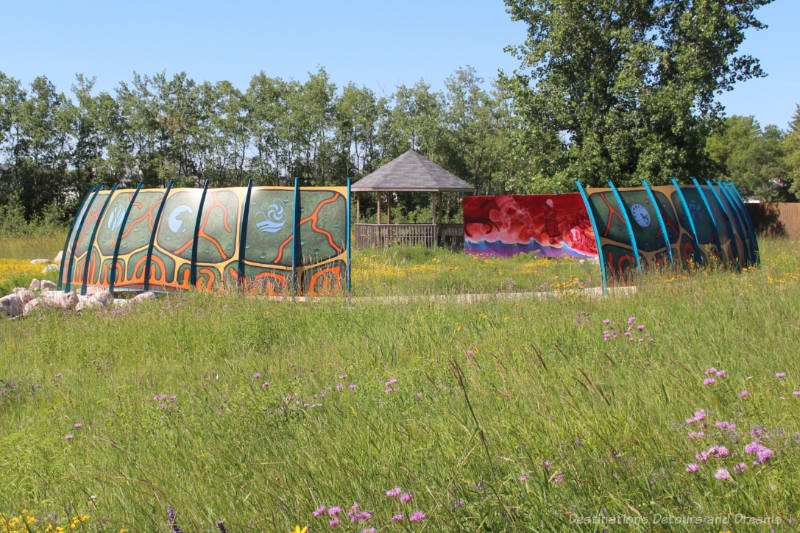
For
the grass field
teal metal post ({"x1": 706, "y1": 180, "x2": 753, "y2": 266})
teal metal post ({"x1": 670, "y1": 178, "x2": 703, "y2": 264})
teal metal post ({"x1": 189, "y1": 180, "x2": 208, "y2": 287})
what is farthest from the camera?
teal metal post ({"x1": 706, "y1": 180, "x2": 753, "y2": 266})

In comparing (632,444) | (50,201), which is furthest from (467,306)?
(50,201)

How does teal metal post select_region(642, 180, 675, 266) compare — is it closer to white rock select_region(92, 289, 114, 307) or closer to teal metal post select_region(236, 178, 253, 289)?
teal metal post select_region(236, 178, 253, 289)

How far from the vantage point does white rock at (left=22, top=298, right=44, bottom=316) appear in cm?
1029

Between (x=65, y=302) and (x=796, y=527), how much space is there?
36.0 ft

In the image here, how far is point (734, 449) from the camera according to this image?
241cm

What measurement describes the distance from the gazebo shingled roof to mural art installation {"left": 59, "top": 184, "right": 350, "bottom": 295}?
11.1 meters

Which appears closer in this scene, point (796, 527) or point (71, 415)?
point (796, 527)

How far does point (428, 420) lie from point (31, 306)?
9.59m

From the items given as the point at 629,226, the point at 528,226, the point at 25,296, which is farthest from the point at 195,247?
the point at 528,226

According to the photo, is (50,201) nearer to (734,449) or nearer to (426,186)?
(426,186)

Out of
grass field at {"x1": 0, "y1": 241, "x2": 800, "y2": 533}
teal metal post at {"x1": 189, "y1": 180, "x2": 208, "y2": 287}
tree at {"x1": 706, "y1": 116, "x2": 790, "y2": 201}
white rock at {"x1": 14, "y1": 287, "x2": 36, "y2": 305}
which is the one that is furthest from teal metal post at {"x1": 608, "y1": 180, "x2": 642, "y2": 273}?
tree at {"x1": 706, "y1": 116, "x2": 790, "y2": 201}

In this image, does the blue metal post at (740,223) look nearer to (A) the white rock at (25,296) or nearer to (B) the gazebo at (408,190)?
(B) the gazebo at (408,190)

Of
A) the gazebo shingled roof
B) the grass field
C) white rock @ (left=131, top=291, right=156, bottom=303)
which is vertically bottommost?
white rock @ (left=131, top=291, right=156, bottom=303)

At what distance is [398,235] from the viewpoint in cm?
2317
